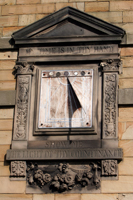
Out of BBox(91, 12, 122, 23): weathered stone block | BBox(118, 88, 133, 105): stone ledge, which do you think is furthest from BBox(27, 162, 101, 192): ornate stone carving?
BBox(91, 12, 122, 23): weathered stone block

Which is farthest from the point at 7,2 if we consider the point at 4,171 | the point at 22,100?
the point at 4,171

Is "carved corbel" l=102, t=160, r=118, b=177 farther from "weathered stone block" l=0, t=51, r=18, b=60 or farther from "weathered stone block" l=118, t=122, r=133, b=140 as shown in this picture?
"weathered stone block" l=0, t=51, r=18, b=60

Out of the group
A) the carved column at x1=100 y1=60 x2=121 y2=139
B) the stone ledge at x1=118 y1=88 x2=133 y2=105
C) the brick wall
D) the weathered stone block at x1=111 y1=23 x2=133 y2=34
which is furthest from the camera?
the weathered stone block at x1=111 y1=23 x2=133 y2=34

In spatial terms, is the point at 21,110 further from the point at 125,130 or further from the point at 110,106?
the point at 125,130

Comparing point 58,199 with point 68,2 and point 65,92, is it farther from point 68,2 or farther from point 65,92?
point 68,2

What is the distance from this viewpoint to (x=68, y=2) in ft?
50.9

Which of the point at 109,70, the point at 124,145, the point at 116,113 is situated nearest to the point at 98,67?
the point at 109,70

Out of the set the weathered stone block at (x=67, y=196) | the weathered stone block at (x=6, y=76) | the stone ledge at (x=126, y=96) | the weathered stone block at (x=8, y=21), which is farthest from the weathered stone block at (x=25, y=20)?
the weathered stone block at (x=67, y=196)

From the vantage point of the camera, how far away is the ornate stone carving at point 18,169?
Result: 13.6 meters

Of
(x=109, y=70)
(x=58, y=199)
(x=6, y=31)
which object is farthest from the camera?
(x=6, y=31)

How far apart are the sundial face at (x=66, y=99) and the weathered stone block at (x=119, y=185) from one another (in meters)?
1.67

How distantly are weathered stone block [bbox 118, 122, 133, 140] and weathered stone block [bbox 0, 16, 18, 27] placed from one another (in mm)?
4574

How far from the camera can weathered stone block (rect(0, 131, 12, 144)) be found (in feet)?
46.2

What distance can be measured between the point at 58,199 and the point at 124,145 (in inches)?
87.5
